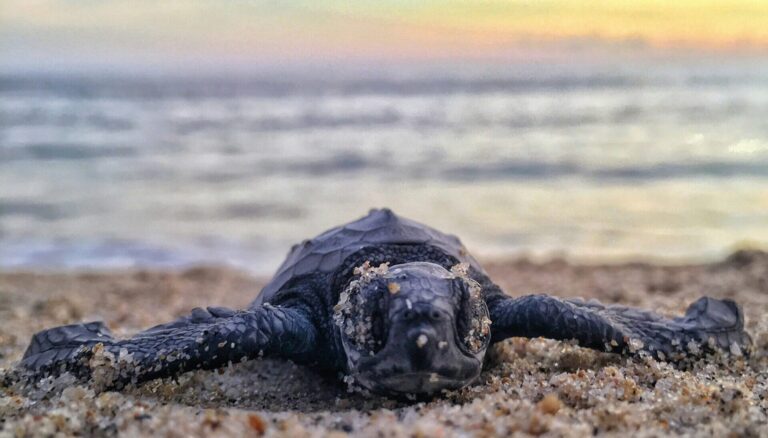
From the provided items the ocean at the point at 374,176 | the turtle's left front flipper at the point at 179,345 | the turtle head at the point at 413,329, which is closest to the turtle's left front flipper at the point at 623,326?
the turtle head at the point at 413,329

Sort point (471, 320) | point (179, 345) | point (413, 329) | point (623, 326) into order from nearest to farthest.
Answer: point (413, 329)
point (471, 320)
point (179, 345)
point (623, 326)

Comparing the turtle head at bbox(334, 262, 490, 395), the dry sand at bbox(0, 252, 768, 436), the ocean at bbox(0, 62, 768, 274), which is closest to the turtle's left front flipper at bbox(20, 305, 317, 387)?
the dry sand at bbox(0, 252, 768, 436)

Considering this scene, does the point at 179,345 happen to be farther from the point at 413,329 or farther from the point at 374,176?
the point at 374,176

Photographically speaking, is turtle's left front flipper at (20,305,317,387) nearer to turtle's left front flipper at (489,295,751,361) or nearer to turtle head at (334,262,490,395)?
turtle head at (334,262,490,395)

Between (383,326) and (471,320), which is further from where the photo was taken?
(471,320)

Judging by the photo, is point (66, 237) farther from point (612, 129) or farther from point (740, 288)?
point (612, 129)

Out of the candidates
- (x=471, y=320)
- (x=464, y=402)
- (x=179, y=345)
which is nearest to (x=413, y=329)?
(x=471, y=320)

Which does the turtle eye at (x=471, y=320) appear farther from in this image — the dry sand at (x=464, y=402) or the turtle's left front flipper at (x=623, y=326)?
the turtle's left front flipper at (x=623, y=326)

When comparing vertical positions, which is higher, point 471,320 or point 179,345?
point 471,320

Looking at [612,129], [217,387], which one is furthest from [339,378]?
[612,129]
